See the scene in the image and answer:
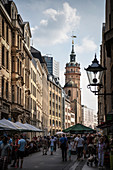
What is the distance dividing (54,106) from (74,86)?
5963cm

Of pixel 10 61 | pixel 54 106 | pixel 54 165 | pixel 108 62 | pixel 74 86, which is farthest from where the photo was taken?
pixel 74 86

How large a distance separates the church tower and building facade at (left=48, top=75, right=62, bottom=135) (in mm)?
44997

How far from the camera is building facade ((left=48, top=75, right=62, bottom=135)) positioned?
343 ft

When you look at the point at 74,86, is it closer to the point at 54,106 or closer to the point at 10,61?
the point at 54,106

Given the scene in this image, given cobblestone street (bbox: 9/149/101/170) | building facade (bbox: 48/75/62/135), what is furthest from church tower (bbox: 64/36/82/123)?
cobblestone street (bbox: 9/149/101/170)

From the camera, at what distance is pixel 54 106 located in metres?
110

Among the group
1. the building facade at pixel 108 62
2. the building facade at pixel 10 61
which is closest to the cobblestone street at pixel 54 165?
the building facade at pixel 108 62

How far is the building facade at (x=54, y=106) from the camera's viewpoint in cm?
10461

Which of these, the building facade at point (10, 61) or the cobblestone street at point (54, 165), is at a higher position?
the building facade at point (10, 61)

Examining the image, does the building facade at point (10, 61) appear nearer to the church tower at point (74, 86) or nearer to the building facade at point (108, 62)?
the building facade at point (108, 62)

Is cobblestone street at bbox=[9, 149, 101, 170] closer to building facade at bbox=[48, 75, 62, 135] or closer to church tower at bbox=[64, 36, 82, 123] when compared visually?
building facade at bbox=[48, 75, 62, 135]

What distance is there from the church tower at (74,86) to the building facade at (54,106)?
44997 millimetres

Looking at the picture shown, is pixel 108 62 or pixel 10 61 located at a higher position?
pixel 10 61

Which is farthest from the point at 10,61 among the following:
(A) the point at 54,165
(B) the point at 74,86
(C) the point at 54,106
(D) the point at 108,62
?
(B) the point at 74,86
